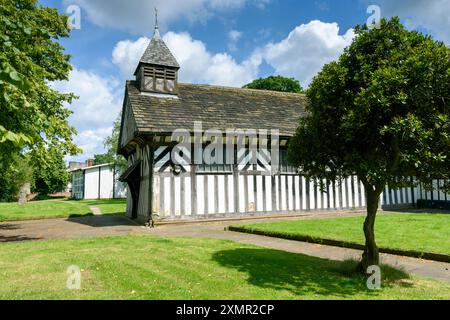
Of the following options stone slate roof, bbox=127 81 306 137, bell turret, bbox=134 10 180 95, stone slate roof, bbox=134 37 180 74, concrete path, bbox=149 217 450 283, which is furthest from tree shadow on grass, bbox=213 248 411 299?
stone slate roof, bbox=134 37 180 74

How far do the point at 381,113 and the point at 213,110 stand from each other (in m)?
11.8

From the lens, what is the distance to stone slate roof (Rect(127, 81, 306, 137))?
14.6 metres

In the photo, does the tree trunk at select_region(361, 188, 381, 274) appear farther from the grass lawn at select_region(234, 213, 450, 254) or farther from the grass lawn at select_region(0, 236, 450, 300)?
the grass lawn at select_region(234, 213, 450, 254)

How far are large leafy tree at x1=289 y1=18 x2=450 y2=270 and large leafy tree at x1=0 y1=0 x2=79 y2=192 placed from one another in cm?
431

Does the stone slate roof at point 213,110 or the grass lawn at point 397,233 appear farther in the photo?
the stone slate roof at point 213,110

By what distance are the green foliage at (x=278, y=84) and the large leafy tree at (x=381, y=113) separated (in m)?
36.9

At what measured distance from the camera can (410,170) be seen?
539 cm

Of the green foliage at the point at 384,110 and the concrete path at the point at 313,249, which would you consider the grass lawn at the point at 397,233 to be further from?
the green foliage at the point at 384,110

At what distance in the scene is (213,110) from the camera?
16500 millimetres

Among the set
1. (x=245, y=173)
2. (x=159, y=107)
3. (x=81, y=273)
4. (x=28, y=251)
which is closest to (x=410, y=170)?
(x=81, y=273)

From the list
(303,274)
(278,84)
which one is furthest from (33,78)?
(278,84)

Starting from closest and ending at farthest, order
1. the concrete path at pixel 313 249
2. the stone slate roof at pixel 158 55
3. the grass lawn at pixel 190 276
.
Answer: the grass lawn at pixel 190 276
the concrete path at pixel 313 249
the stone slate roof at pixel 158 55

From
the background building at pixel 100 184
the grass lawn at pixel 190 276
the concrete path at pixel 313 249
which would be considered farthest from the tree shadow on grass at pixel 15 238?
the background building at pixel 100 184

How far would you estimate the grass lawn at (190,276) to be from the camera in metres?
4.67
